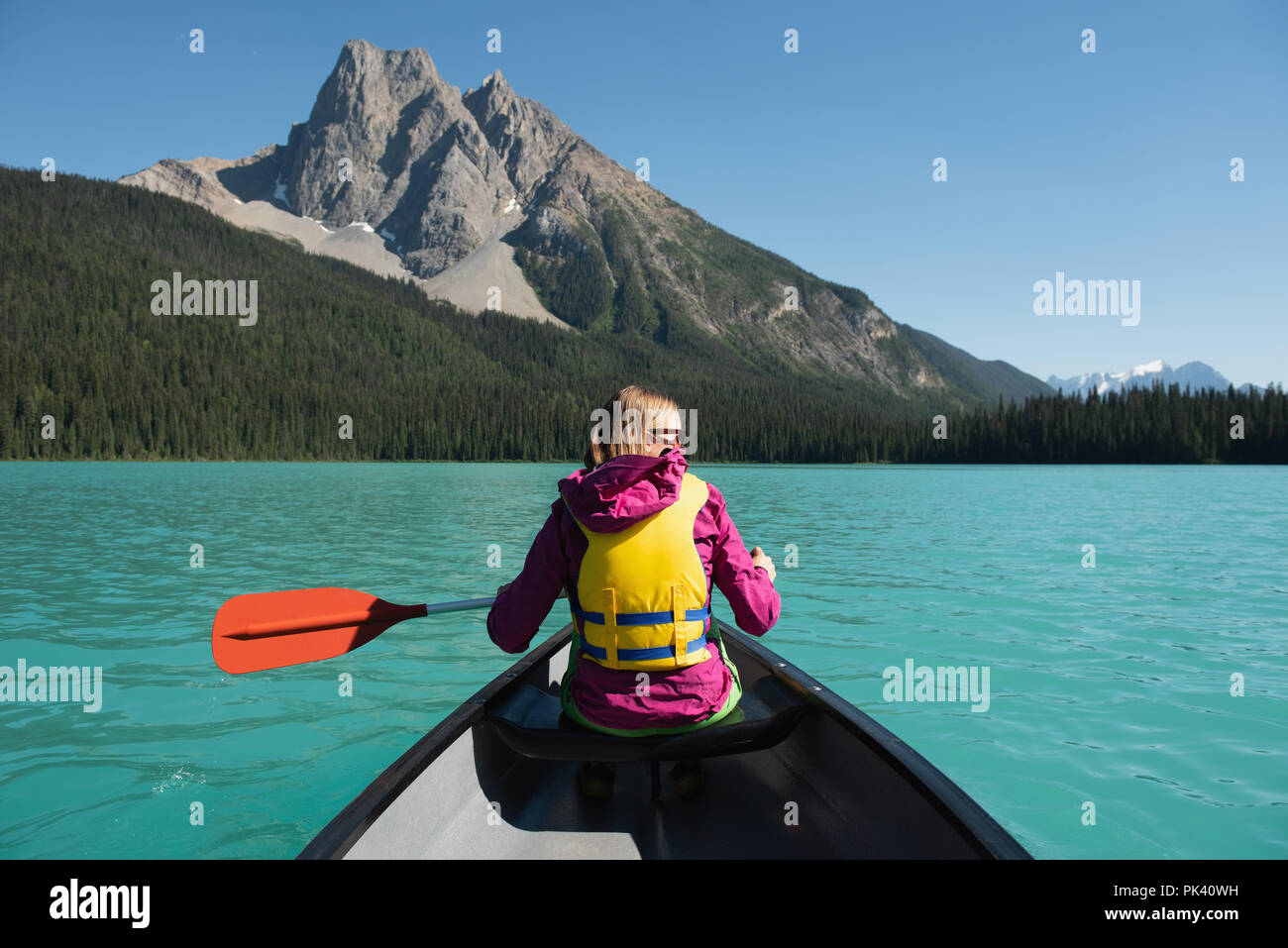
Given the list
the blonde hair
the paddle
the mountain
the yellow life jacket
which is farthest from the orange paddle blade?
the mountain

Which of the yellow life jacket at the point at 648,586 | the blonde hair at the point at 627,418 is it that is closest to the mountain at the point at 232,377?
the blonde hair at the point at 627,418

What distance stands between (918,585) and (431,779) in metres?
13.6

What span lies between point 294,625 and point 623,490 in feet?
11.2

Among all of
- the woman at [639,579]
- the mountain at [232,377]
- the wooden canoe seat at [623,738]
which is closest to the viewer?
the woman at [639,579]

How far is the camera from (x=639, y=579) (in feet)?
12.3

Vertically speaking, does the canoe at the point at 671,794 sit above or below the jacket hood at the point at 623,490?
below

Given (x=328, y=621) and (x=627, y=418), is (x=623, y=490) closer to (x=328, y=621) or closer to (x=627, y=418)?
(x=627, y=418)

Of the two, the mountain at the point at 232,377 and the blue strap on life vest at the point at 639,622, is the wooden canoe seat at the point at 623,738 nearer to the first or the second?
the blue strap on life vest at the point at 639,622

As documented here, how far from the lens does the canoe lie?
349cm

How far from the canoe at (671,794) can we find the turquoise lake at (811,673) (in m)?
2.16

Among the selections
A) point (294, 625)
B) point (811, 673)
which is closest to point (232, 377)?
point (811, 673)

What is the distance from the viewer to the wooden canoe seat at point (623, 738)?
3887 millimetres

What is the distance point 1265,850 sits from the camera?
5.38 m

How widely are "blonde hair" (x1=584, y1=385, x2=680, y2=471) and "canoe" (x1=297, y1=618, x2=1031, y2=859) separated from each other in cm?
151
